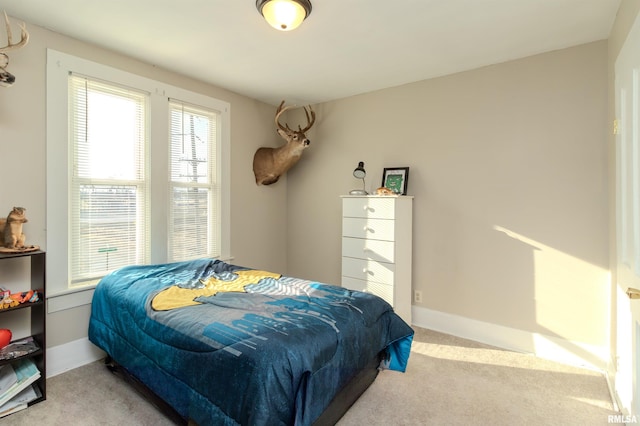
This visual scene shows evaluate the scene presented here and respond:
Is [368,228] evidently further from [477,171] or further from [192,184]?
[192,184]

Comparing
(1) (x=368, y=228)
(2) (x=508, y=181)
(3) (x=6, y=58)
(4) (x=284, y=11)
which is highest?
(4) (x=284, y=11)

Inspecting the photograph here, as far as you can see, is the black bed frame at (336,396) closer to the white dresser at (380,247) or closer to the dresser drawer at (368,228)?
the white dresser at (380,247)

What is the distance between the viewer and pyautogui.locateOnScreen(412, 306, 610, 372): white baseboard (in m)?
2.46

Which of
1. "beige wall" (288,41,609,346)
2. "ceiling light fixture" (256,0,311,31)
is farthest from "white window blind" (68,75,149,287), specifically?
"beige wall" (288,41,609,346)

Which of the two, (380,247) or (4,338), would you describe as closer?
(4,338)

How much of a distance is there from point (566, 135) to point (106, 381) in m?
3.89

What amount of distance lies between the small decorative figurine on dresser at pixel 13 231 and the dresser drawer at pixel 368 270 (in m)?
2.51

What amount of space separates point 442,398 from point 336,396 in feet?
2.62

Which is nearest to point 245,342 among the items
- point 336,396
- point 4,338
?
point 336,396

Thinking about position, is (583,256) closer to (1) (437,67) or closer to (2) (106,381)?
(1) (437,67)

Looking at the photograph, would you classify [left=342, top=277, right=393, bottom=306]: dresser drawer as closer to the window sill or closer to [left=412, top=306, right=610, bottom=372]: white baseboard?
[left=412, top=306, right=610, bottom=372]: white baseboard

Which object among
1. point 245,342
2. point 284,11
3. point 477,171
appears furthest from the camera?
point 477,171

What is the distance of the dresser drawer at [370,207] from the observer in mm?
3033

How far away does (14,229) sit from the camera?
2.02 meters
